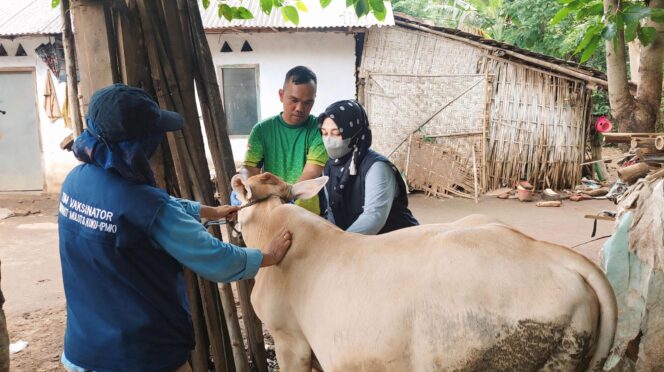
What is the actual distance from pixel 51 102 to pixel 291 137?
30.9ft

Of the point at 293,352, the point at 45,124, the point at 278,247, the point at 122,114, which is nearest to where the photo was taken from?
the point at 122,114

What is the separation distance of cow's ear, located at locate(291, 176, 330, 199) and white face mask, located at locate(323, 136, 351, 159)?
0.26 metres

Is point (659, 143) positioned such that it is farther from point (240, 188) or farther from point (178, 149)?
point (178, 149)

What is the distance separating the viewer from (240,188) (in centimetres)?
265

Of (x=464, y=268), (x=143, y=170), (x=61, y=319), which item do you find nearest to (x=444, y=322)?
(x=464, y=268)

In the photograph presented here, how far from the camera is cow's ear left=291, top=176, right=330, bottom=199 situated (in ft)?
8.75

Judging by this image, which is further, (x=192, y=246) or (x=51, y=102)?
(x=51, y=102)

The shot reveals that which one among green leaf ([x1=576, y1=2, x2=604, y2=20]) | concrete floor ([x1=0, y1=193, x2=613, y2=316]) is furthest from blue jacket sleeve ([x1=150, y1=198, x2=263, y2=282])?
concrete floor ([x1=0, y1=193, x2=613, y2=316])

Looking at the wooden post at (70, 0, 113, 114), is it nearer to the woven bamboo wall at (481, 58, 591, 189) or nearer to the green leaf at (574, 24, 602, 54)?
the green leaf at (574, 24, 602, 54)

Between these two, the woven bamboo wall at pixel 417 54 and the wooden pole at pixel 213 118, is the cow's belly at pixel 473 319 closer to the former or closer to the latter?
the wooden pole at pixel 213 118

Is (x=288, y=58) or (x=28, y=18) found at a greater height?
(x=28, y=18)

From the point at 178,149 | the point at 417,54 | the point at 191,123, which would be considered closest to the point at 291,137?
the point at 191,123

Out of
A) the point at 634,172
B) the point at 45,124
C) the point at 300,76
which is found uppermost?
the point at 300,76

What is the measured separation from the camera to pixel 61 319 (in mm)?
4973
